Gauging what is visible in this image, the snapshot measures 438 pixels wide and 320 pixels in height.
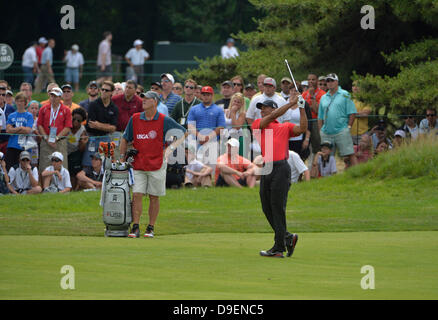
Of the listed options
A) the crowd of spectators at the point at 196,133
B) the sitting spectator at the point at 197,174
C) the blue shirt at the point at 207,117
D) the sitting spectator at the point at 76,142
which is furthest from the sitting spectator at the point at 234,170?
the sitting spectator at the point at 76,142

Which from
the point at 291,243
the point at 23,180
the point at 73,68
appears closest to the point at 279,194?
the point at 291,243

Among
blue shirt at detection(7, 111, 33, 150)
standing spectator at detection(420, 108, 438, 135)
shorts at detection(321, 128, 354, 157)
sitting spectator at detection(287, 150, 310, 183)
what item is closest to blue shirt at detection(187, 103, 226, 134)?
sitting spectator at detection(287, 150, 310, 183)

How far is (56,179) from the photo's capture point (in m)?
19.3

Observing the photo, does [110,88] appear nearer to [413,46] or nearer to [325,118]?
[325,118]

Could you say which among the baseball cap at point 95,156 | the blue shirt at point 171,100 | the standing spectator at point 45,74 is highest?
the standing spectator at point 45,74

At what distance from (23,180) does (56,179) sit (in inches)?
27.4

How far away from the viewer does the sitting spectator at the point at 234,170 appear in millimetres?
19844

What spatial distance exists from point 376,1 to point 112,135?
8.45m

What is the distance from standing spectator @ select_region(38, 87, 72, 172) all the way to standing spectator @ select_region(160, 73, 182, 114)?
8.84 feet

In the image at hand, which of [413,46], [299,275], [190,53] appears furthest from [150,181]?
[190,53]

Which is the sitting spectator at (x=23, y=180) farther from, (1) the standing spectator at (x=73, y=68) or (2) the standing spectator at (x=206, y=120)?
(1) the standing spectator at (x=73, y=68)

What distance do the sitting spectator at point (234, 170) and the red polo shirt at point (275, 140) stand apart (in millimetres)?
7585

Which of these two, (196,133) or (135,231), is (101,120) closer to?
(196,133)

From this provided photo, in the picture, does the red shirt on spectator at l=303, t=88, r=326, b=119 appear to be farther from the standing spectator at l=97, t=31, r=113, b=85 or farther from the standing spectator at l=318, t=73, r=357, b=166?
the standing spectator at l=97, t=31, r=113, b=85
